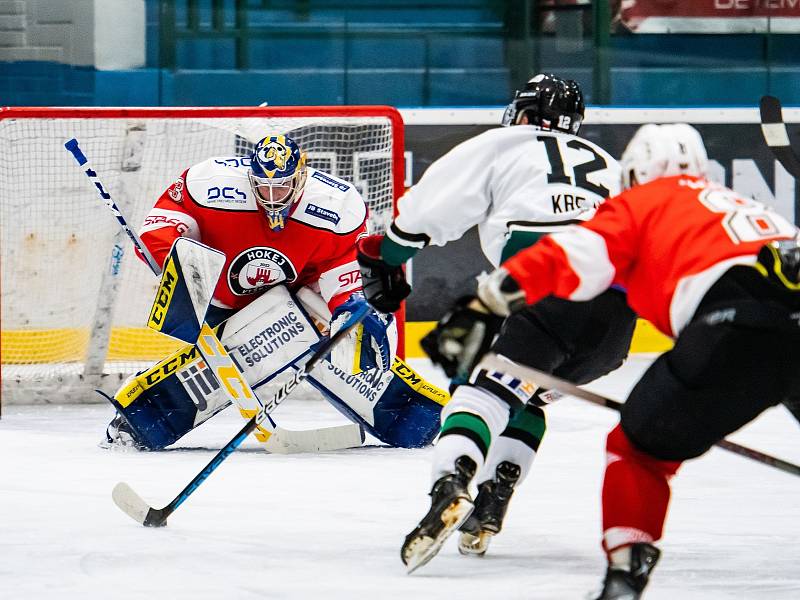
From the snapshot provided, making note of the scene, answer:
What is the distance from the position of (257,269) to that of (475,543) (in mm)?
1567

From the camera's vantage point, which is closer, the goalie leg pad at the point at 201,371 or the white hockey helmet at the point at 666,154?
the white hockey helmet at the point at 666,154

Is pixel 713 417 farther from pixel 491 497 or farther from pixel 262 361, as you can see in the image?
pixel 262 361

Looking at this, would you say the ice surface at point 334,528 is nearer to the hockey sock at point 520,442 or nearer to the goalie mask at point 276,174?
the hockey sock at point 520,442

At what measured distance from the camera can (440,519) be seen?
235 centimetres

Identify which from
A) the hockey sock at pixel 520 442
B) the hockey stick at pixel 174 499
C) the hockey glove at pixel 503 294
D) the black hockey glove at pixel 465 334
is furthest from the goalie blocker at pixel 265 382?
the hockey glove at pixel 503 294

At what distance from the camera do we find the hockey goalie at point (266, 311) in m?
3.95

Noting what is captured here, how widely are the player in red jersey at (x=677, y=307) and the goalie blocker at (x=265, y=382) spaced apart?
75.8 inches

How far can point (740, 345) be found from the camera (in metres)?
2.02

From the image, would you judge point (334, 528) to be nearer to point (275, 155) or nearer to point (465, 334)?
point (465, 334)

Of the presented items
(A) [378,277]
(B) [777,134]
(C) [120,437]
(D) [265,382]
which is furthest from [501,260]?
(B) [777,134]

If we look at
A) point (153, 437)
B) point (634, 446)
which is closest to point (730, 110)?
point (153, 437)

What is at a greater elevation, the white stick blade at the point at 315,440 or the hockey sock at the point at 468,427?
the hockey sock at the point at 468,427

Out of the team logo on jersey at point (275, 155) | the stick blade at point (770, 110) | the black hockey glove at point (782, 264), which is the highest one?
the stick blade at point (770, 110)

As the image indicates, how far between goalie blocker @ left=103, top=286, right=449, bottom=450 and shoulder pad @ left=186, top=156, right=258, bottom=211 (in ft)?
0.90
